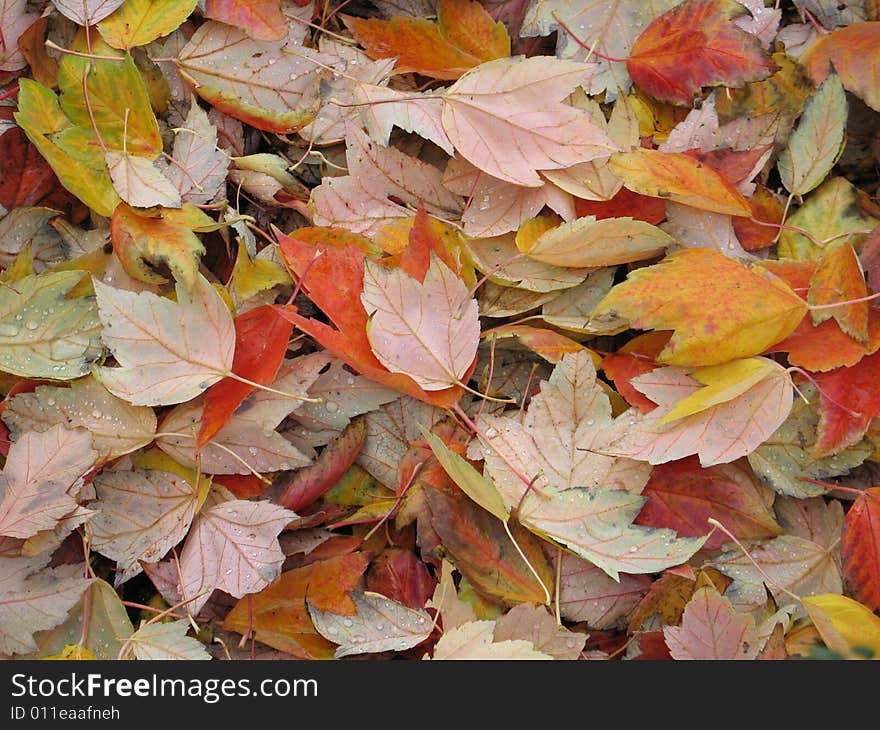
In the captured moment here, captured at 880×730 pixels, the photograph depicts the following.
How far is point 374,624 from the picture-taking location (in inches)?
29.3

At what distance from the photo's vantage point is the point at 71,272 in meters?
0.80

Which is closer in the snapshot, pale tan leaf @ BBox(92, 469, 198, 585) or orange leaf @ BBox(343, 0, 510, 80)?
pale tan leaf @ BBox(92, 469, 198, 585)

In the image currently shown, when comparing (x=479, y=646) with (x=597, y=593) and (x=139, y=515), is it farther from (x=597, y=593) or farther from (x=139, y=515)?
(x=139, y=515)

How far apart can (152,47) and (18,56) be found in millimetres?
122

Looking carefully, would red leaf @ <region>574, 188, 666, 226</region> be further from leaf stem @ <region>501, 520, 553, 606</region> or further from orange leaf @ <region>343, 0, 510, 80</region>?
leaf stem @ <region>501, 520, 553, 606</region>

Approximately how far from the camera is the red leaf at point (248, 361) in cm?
77

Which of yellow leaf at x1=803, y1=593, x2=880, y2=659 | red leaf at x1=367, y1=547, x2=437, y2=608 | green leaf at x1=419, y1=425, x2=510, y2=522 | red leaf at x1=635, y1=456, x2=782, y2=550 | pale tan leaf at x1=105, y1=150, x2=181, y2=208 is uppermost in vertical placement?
pale tan leaf at x1=105, y1=150, x2=181, y2=208

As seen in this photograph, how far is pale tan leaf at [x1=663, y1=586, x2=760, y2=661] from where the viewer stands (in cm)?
71

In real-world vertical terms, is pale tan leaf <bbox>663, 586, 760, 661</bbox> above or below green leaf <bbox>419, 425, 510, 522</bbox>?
below

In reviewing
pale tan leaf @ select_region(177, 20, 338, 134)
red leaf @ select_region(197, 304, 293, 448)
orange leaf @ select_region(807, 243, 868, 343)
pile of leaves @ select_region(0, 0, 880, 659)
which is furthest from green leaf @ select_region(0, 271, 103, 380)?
orange leaf @ select_region(807, 243, 868, 343)

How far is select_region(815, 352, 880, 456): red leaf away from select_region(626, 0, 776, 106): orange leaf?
0.28m

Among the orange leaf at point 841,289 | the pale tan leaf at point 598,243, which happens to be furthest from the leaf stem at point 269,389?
the orange leaf at point 841,289

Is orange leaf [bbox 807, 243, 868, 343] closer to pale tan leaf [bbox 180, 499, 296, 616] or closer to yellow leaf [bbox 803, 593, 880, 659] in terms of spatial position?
yellow leaf [bbox 803, 593, 880, 659]

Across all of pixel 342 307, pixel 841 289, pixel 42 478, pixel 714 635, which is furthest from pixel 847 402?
pixel 42 478
